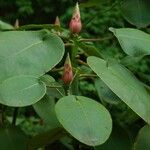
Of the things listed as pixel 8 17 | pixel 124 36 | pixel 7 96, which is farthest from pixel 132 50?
pixel 8 17

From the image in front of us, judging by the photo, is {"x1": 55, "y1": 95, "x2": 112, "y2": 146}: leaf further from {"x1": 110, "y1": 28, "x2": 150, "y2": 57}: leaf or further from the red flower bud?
{"x1": 110, "y1": 28, "x2": 150, "y2": 57}: leaf

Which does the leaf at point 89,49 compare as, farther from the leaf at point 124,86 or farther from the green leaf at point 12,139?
the green leaf at point 12,139

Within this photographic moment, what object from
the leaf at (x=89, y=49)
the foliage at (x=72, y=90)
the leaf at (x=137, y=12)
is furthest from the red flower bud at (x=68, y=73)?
the leaf at (x=137, y=12)

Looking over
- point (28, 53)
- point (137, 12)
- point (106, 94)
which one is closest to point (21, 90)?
point (28, 53)

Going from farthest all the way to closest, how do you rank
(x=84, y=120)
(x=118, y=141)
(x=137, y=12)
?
(x=137, y=12)
(x=118, y=141)
(x=84, y=120)

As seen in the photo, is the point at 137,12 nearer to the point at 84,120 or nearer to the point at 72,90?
the point at 72,90

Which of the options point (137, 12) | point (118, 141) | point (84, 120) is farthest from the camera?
point (137, 12)
